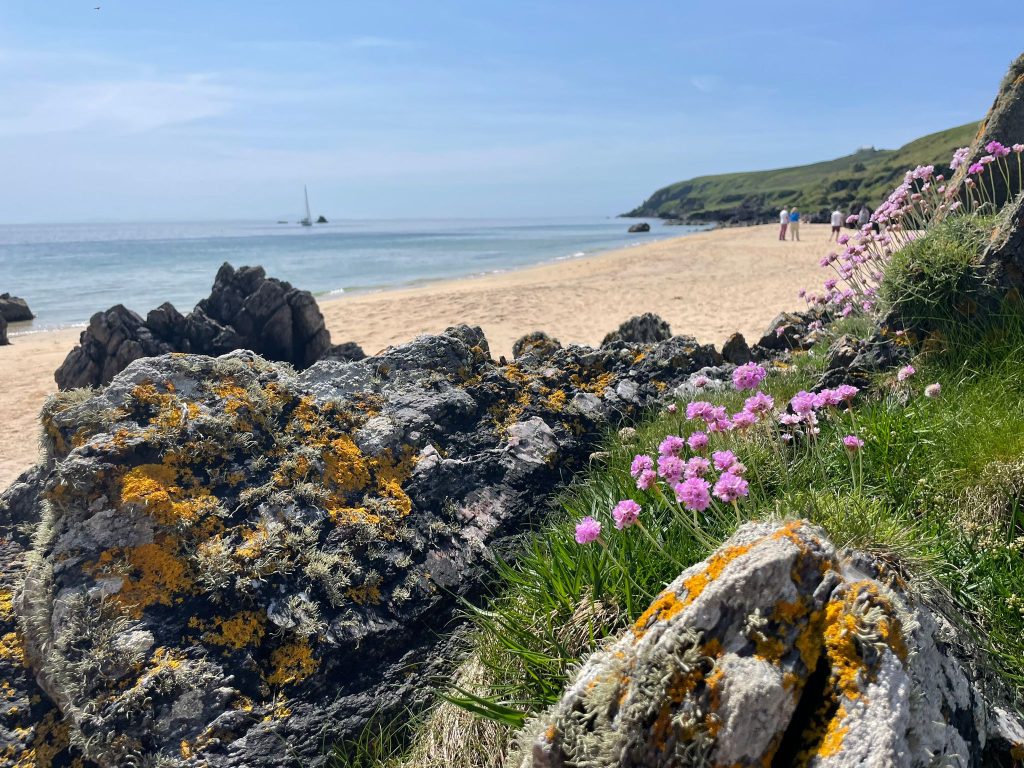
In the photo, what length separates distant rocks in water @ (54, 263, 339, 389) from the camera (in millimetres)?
10734

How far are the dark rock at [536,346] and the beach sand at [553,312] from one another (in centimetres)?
763

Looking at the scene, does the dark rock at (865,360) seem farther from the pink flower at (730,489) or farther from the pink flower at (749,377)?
the pink flower at (730,489)

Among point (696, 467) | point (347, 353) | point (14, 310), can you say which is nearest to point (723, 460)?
point (696, 467)

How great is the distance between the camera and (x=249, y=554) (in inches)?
129

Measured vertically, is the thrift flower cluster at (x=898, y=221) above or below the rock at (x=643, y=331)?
above

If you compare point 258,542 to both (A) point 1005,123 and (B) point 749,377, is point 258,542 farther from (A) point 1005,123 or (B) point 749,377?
(A) point 1005,123

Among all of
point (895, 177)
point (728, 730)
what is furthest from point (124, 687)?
point (895, 177)

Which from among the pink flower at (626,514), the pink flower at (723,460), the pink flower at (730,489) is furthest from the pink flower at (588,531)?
the pink flower at (723,460)

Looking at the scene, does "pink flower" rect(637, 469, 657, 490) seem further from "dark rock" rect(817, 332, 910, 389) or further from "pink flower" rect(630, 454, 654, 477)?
"dark rock" rect(817, 332, 910, 389)

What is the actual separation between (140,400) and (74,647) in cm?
147

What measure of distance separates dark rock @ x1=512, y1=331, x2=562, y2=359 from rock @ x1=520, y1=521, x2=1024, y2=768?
3.94 m

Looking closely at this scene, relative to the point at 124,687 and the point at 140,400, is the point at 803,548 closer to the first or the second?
the point at 124,687

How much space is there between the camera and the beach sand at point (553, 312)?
552 inches

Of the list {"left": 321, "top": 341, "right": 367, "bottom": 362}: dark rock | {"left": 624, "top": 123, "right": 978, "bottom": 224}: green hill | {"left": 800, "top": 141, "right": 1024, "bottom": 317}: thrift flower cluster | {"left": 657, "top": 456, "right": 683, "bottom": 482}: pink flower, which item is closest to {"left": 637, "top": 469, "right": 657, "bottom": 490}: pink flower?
{"left": 657, "top": 456, "right": 683, "bottom": 482}: pink flower
